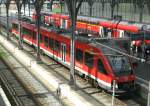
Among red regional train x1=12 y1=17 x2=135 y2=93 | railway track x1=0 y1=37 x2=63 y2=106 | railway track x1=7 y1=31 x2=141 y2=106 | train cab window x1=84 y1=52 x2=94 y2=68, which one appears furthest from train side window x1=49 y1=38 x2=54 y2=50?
train cab window x1=84 y1=52 x2=94 y2=68

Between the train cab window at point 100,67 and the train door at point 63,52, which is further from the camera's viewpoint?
the train door at point 63,52

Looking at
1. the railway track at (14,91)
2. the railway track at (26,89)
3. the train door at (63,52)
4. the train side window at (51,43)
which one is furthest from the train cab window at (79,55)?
the train side window at (51,43)

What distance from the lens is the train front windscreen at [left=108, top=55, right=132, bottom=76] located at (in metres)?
20.9

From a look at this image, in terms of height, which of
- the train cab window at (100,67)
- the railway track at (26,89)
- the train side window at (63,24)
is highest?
the train side window at (63,24)

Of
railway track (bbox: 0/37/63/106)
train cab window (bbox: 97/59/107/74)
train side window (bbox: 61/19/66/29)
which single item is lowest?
railway track (bbox: 0/37/63/106)

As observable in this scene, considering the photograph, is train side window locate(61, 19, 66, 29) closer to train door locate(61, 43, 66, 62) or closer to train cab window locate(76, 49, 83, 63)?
Answer: train door locate(61, 43, 66, 62)

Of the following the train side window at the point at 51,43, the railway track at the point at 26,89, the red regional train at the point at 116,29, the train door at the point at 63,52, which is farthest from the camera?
the train side window at the point at 51,43

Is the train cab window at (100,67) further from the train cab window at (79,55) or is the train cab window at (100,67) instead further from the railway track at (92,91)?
the train cab window at (79,55)

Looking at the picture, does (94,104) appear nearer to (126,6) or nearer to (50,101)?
(50,101)

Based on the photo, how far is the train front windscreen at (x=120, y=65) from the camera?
68.6 ft

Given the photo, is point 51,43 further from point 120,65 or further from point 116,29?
point 120,65

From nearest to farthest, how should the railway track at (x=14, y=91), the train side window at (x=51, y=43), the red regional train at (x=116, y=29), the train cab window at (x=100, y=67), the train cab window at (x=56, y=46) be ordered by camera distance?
the railway track at (x=14, y=91) → the train cab window at (x=100, y=67) → the train cab window at (x=56, y=46) → the red regional train at (x=116, y=29) → the train side window at (x=51, y=43)

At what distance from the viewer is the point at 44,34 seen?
112 ft

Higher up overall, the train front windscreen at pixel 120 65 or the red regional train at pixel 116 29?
the red regional train at pixel 116 29
